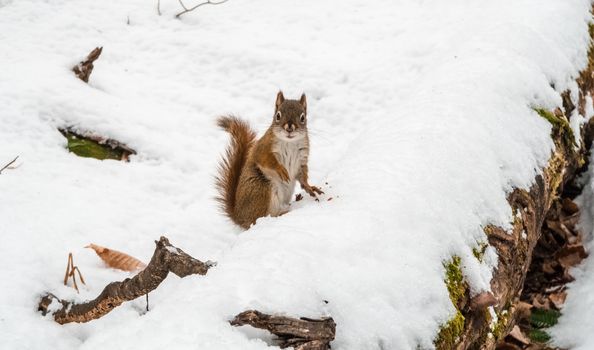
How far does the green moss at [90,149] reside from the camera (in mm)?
3305

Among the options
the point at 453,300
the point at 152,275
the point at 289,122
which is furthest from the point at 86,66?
the point at 453,300

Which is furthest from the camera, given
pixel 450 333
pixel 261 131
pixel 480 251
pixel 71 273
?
pixel 261 131

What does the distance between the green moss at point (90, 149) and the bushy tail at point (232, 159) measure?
0.72m

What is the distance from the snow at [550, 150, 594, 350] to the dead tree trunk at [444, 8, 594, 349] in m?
0.31

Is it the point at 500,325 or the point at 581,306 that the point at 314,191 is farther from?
the point at 581,306

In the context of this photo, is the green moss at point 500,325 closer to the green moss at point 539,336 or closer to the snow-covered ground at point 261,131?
the snow-covered ground at point 261,131

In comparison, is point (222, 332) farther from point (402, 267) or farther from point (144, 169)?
point (144, 169)

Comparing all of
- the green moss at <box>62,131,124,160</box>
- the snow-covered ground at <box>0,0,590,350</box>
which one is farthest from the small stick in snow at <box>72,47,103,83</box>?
the green moss at <box>62,131,124,160</box>

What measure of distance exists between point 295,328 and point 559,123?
2281 mm

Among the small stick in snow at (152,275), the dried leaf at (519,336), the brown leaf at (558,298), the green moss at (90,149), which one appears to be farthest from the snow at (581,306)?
the green moss at (90,149)

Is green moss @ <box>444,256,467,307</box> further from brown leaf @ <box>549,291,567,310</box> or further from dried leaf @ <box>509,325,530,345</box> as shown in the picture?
brown leaf @ <box>549,291,567,310</box>

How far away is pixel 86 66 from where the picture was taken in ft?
12.9

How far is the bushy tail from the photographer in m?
3.00

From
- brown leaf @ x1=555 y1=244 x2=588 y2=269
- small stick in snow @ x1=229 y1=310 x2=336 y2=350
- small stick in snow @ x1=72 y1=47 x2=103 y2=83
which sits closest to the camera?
small stick in snow @ x1=229 y1=310 x2=336 y2=350
